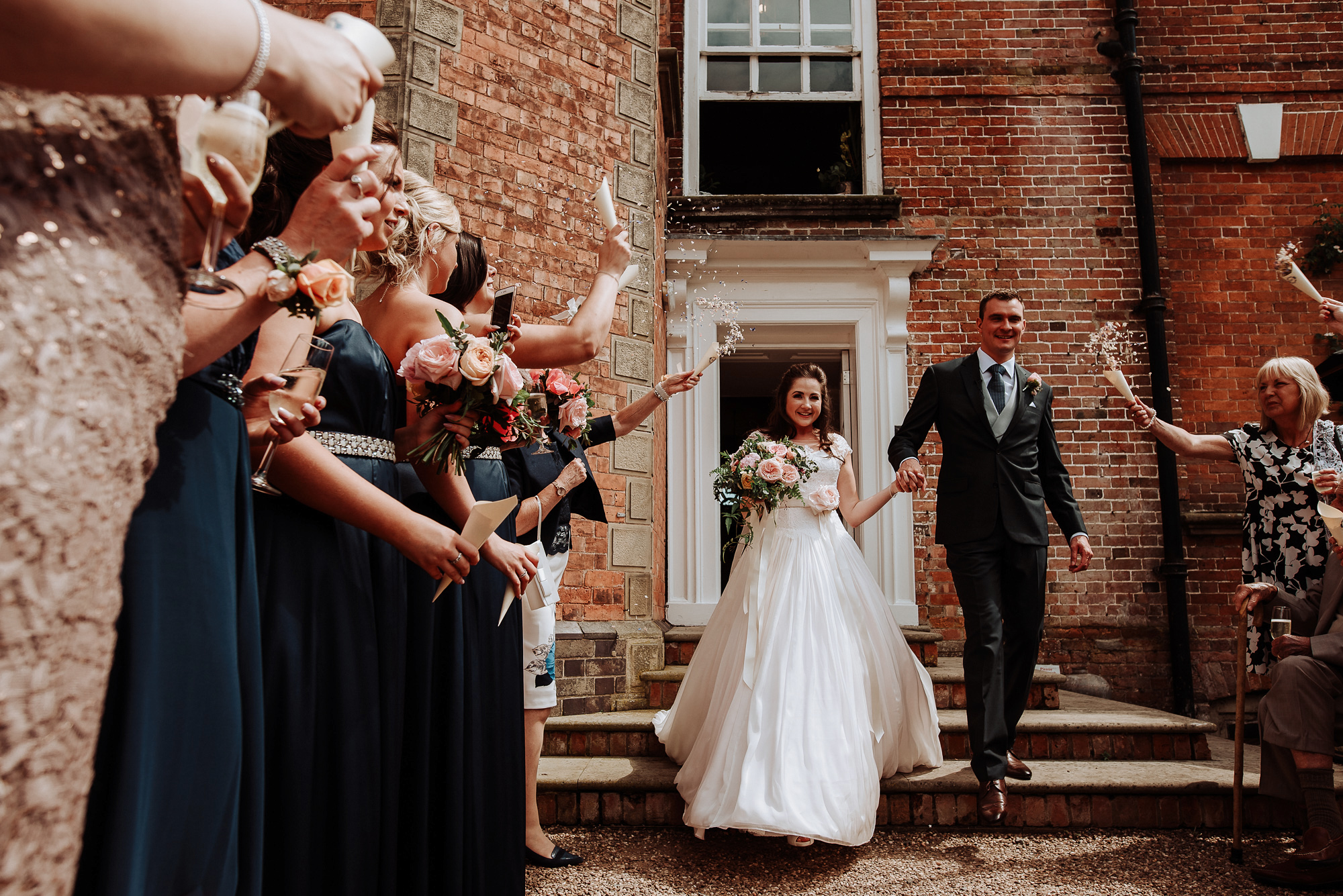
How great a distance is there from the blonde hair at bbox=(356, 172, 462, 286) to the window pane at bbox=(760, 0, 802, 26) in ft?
20.3

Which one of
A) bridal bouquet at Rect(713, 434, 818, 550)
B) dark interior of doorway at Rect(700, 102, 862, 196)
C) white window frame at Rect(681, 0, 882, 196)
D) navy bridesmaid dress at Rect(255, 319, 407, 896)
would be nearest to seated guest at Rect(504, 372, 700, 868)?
bridal bouquet at Rect(713, 434, 818, 550)

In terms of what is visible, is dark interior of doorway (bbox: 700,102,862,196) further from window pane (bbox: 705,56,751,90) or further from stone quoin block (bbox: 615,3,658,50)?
stone quoin block (bbox: 615,3,658,50)

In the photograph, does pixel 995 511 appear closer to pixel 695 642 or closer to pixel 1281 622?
pixel 1281 622

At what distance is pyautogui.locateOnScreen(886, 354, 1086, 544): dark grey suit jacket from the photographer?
3.74 meters

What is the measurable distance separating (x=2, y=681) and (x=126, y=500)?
0.63 feet

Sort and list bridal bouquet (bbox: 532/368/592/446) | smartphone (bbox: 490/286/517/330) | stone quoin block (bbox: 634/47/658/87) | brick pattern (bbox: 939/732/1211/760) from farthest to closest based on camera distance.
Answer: stone quoin block (bbox: 634/47/658/87), brick pattern (bbox: 939/732/1211/760), bridal bouquet (bbox: 532/368/592/446), smartphone (bbox: 490/286/517/330)

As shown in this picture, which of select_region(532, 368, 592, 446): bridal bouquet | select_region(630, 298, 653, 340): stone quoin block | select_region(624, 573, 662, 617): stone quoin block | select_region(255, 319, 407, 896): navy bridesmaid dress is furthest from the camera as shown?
select_region(630, 298, 653, 340): stone quoin block

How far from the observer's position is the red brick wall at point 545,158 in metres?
4.85

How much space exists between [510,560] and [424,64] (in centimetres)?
387

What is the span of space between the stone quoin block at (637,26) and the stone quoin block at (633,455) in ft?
8.46

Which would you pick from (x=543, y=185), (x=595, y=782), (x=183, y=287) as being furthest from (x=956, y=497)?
(x=183, y=287)

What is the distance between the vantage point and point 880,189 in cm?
679

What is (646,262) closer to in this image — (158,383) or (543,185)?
(543,185)

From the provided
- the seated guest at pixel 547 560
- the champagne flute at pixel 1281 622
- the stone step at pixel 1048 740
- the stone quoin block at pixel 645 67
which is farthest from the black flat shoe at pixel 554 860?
the stone quoin block at pixel 645 67
